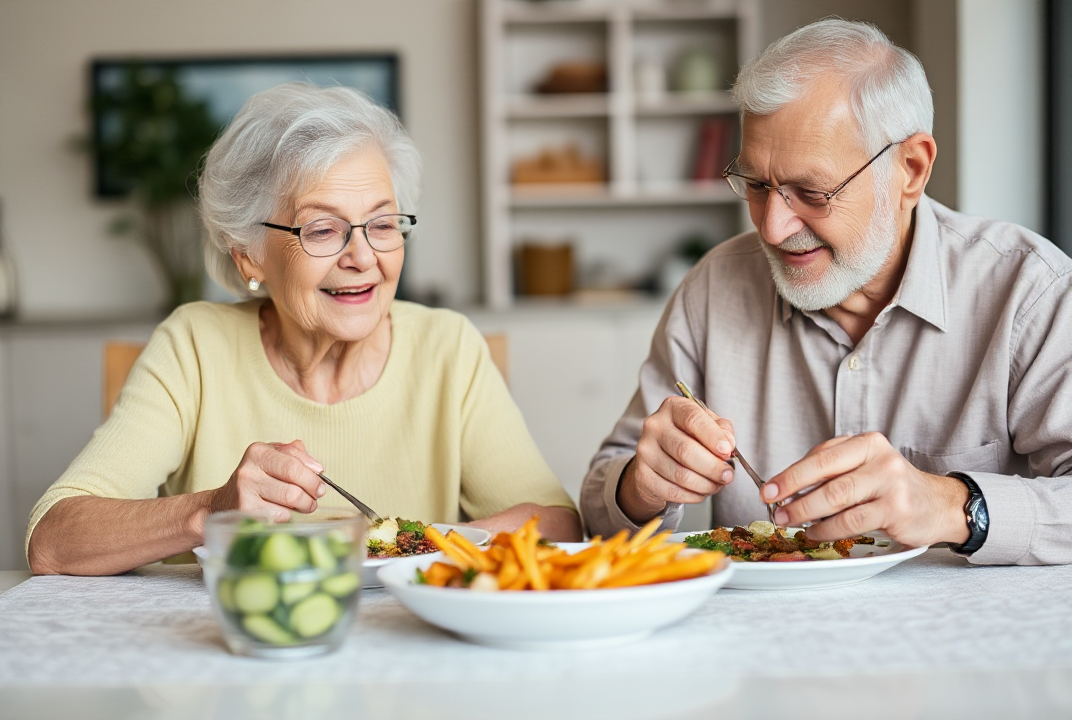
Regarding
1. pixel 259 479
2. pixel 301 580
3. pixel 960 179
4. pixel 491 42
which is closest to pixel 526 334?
pixel 491 42

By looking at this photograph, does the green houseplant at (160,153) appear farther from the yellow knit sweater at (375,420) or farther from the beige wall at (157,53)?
the yellow knit sweater at (375,420)

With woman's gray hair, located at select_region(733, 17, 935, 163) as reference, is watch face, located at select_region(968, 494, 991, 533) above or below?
below

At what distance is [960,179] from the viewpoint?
381 centimetres

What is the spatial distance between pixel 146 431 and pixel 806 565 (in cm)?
110

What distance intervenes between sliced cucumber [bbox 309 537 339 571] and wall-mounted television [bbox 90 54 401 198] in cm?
389

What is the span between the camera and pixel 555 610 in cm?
93

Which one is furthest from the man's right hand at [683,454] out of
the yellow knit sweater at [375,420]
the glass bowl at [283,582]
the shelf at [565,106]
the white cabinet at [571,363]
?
the shelf at [565,106]

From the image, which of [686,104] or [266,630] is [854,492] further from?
[686,104]

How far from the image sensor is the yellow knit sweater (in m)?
1.84

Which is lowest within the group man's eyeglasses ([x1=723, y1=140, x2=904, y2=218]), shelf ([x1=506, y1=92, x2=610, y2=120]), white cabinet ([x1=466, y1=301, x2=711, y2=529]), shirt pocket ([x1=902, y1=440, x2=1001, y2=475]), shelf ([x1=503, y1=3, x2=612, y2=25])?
white cabinet ([x1=466, y1=301, x2=711, y2=529])

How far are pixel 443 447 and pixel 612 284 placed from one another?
9.13ft

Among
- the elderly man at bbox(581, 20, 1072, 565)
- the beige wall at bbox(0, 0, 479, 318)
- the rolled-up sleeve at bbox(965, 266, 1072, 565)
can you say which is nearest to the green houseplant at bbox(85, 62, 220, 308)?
the beige wall at bbox(0, 0, 479, 318)

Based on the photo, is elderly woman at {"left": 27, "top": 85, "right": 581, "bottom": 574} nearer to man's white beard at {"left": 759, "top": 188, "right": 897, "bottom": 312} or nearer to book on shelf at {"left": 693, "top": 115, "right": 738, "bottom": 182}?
man's white beard at {"left": 759, "top": 188, "right": 897, "bottom": 312}

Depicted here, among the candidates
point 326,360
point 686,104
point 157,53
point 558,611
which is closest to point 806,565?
point 558,611
